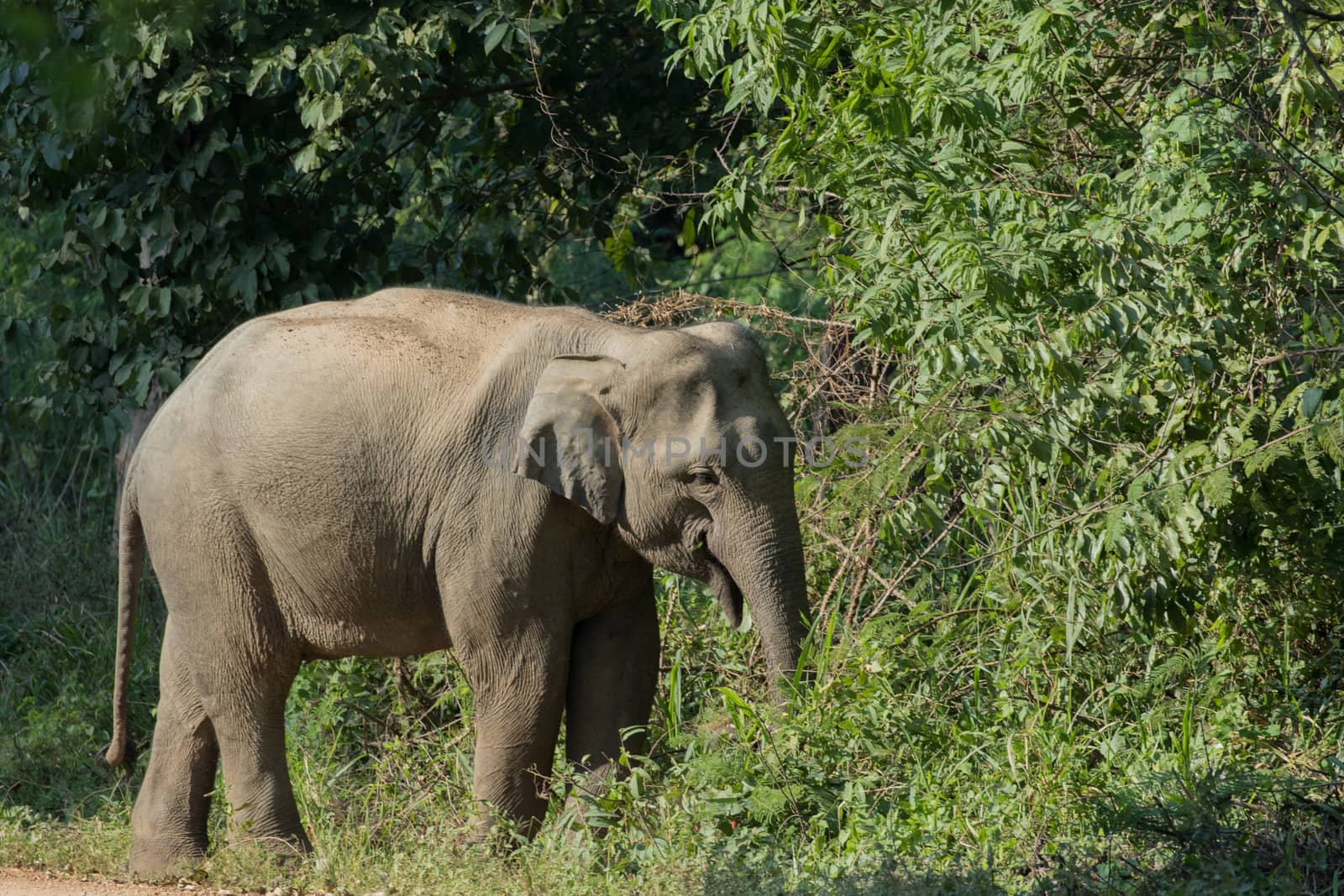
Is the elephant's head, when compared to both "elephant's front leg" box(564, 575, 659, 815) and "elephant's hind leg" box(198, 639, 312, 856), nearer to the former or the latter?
"elephant's front leg" box(564, 575, 659, 815)

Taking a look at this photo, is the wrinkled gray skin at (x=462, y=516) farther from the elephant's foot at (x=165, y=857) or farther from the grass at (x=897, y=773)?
the grass at (x=897, y=773)

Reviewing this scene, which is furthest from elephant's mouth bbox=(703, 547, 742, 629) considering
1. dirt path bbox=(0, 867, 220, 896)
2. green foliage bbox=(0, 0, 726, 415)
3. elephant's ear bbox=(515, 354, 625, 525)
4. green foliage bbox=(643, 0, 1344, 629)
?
green foliage bbox=(0, 0, 726, 415)

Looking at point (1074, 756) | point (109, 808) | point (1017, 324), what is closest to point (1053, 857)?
point (1074, 756)

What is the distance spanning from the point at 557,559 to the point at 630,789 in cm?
77

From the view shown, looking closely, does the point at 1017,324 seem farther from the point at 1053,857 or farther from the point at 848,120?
the point at 1053,857

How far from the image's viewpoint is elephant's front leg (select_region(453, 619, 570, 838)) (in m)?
5.31

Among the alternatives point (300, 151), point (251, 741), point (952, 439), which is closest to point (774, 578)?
point (952, 439)

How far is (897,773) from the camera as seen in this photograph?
540 cm

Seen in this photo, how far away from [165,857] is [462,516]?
1841mm

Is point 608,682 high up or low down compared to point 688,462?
down

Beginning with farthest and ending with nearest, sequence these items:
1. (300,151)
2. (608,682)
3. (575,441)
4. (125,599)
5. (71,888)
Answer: (300,151), (125,599), (608,682), (71,888), (575,441)

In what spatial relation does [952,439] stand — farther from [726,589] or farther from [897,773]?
[897,773]

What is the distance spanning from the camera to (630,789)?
5164 millimetres

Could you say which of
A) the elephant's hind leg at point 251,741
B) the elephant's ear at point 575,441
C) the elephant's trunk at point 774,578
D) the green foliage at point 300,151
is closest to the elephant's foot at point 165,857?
the elephant's hind leg at point 251,741
